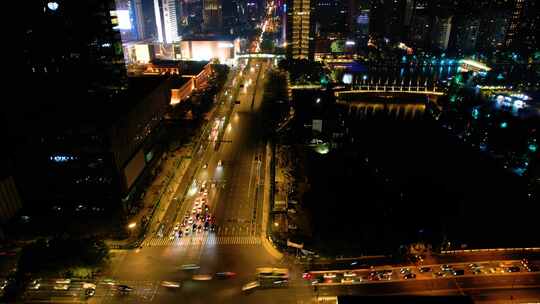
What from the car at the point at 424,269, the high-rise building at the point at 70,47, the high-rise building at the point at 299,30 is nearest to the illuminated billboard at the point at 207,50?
the high-rise building at the point at 299,30

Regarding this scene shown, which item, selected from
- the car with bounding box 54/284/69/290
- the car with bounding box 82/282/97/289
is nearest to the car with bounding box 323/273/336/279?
the car with bounding box 82/282/97/289

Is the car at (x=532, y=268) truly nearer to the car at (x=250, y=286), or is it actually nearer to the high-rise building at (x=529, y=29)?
the car at (x=250, y=286)

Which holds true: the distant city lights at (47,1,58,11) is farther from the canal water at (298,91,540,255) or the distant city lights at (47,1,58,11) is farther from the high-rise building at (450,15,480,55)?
the high-rise building at (450,15,480,55)

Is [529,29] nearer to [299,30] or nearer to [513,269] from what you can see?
[299,30]

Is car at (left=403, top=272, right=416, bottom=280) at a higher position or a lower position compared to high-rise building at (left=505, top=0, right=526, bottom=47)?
lower

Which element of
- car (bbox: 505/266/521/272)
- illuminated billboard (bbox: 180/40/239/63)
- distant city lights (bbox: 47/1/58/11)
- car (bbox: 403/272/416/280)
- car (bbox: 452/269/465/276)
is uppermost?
distant city lights (bbox: 47/1/58/11)

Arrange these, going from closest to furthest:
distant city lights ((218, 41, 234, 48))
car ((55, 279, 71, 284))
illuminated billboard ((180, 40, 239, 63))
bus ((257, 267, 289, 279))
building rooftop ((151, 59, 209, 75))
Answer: car ((55, 279, 71, 284)) < bus ((257, 267, 289, 279)) < building rooftop ((151, 59, 209, 75)) < illuminated billboard ((180, 40, 239, 63)) < distant city lights ((218, 41, 234, 48))
